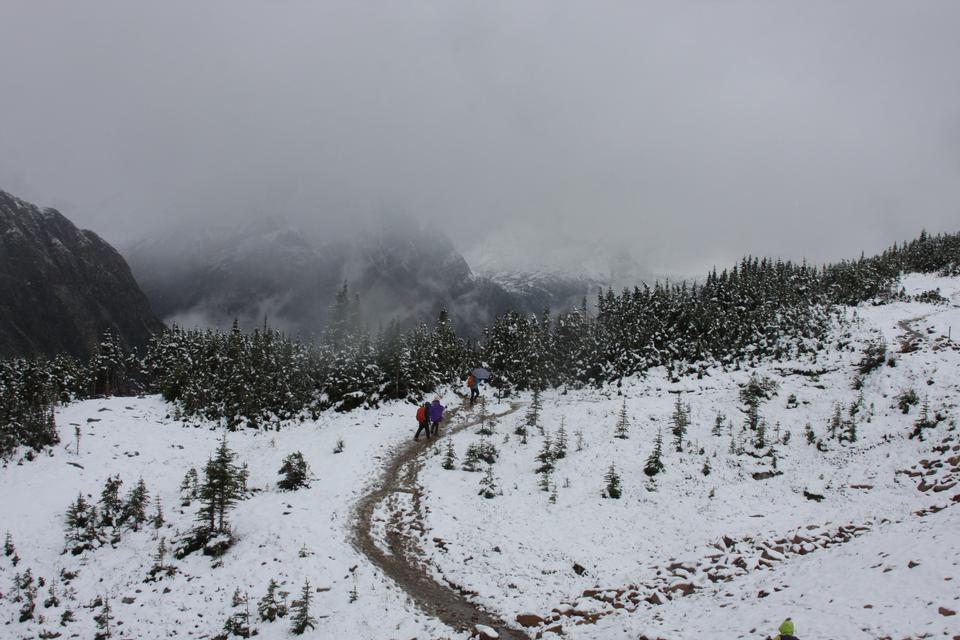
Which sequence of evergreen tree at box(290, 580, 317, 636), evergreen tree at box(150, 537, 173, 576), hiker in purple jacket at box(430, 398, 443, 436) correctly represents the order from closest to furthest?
evergreen tree at box(290, 580, 317, 636)
evergreen tree at box(150, 537, 173, 576)
hiker in purple jacket at box(430, 398, 443, 436)

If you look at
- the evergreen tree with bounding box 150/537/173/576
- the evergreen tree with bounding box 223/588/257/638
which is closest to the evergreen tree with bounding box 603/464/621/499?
the evergreen tree with bounding box 223/588/257/638

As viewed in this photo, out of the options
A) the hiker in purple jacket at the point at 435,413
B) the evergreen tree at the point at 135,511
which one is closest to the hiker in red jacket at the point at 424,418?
the hiker in purple jacket at the point at 435,413

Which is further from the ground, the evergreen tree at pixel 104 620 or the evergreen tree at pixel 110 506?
the evergreen tree at pixel 110 506

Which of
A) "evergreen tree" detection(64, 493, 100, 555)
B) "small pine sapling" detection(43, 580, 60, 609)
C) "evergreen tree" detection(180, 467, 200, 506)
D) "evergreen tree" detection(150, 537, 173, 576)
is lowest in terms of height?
"small pine sapling" detection(43, 580, 60, 609)

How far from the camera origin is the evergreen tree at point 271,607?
48.8ft

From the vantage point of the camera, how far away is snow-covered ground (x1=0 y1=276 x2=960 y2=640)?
1373 cm

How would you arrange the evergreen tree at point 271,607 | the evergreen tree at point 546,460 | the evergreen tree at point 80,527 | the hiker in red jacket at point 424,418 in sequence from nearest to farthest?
the evergreen tree at point 271,607
the evergreen tree at point 80,527
the evergreen tree at point 546,460
the hiker in red jacket at point 424,418

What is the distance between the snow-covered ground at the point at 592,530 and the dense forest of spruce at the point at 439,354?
6.78 metres

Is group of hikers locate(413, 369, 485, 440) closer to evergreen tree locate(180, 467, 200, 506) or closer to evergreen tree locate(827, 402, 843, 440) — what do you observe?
evergreen tree locate(180, 467, 200, 506)

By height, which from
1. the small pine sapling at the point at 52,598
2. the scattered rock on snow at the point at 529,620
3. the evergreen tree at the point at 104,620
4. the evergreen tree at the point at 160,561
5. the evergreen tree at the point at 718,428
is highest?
the evergreen tree at the point at 718,428

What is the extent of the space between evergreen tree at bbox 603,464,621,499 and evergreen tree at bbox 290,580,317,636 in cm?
1356

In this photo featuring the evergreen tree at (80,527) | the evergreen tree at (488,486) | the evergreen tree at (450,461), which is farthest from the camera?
the evergreen tree at (450,461)

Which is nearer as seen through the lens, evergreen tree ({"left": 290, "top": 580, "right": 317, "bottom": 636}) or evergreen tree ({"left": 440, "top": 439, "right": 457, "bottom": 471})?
evergreen tree ({"left": 290, "top": 580, "right": 317, "bottom": 636})

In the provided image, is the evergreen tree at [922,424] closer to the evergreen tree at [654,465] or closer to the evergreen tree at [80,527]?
the evergreen tree at [654,465]
